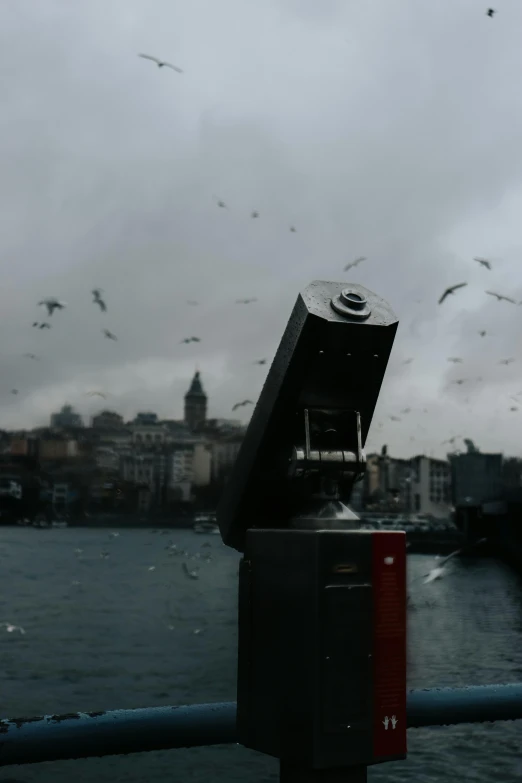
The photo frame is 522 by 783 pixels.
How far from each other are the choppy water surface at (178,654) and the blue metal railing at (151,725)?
16635 mm

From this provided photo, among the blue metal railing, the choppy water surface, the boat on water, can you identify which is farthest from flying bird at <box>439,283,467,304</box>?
the boat on water

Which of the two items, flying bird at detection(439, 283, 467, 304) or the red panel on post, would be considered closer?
the red panel on post

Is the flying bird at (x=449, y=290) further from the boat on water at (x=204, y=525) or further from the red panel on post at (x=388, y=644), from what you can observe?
the boat on water at (x=204, y=525)

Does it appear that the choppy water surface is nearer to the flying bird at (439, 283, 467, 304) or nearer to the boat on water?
the flying bird at (439, 283, 467, 304)

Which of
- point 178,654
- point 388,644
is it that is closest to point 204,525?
point 178,654

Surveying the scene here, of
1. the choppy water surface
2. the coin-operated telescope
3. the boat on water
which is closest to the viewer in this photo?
the coin-operated telescope

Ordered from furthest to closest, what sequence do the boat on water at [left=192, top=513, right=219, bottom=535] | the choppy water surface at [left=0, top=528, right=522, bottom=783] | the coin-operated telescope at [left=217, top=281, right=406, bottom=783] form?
the boat on water at [left=192, top=513, right=219, bottom=535], the choppy water surface at [left=0, top=528, right=522, bottom=783], the coin-operated telescope at [left=217, top=281, right=406, bottom=783]

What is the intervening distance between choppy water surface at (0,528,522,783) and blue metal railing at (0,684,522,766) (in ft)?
54.6

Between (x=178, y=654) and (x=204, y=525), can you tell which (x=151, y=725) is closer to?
(x=178, y=654)

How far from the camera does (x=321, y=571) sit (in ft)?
9.12

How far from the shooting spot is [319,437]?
3080 mm

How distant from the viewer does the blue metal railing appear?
284 cm

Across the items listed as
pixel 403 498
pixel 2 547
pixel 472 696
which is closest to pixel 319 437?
pixel 472 696

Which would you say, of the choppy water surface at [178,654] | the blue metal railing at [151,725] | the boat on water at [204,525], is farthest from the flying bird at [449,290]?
the boat on water at [204,525]
